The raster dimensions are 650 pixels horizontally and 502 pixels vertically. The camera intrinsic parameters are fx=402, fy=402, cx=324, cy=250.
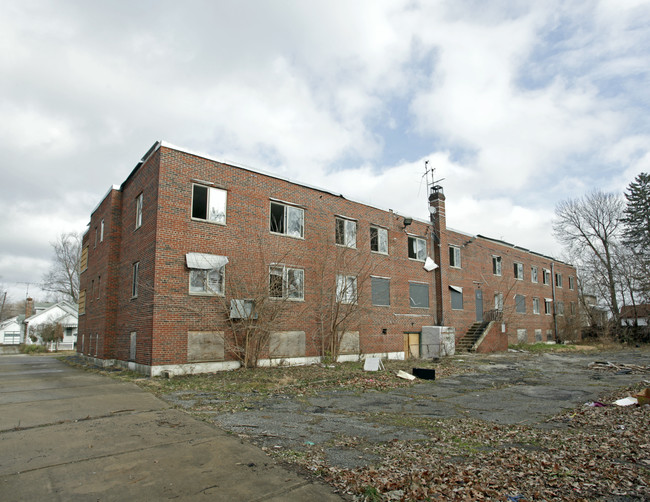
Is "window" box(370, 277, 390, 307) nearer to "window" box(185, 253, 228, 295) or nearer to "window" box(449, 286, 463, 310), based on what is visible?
"window" box(449, 286, 463, 310)


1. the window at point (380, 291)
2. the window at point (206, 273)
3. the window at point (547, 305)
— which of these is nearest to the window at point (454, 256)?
the window at point (380, 291)

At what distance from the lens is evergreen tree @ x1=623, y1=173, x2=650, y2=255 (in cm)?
4606

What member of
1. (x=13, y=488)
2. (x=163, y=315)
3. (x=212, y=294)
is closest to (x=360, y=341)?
(x=212, y=294)

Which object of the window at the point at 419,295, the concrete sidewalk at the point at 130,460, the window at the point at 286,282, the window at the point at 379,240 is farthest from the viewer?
the window at the point at 419,295

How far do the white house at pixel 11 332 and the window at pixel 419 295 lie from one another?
57293mm

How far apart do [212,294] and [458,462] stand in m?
10.8

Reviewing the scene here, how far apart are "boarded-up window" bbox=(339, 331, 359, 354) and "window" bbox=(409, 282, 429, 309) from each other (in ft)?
16.2

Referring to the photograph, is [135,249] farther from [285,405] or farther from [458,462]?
[458,462]

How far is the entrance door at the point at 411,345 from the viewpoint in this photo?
22053 mm

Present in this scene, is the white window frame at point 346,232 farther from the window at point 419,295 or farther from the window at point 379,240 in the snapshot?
the window at point 419,295

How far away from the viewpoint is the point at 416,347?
22.8 metres

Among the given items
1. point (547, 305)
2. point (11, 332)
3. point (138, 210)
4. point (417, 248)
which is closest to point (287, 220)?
point (138, 210)

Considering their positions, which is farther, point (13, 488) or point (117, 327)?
point (117, 327)

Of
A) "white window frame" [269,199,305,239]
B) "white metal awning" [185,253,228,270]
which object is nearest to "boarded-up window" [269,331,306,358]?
"white metal awning" [185,253,228,270]
